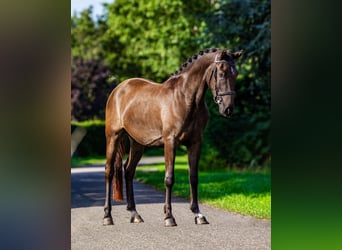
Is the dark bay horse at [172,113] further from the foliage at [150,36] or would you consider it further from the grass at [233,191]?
the foliage at [150,36]

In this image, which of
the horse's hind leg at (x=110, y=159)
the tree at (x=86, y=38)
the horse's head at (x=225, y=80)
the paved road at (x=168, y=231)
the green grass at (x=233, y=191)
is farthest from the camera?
the tree at (x=86, y=38)

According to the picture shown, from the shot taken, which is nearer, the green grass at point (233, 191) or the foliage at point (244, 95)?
the green grass at point (233, 191)

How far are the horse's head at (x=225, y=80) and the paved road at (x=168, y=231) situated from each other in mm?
1452

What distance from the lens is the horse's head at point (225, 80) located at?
5453 millimetres

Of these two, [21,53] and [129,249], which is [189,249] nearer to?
[129,249]

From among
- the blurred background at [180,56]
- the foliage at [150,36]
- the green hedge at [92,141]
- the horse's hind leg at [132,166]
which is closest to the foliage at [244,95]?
the blurred background at [180,56]

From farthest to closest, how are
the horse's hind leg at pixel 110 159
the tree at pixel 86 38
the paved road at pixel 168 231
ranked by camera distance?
the tree at pixel 86 38 → the horse's hind leg at pixel 110 159 → the paved road at pixel 168 231

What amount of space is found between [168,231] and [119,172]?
3.30ft

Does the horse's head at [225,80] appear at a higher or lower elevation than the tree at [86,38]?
lower

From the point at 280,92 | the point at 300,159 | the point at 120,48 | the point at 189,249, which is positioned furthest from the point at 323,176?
the point at 120,48

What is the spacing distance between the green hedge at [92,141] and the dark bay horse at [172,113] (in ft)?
76.6

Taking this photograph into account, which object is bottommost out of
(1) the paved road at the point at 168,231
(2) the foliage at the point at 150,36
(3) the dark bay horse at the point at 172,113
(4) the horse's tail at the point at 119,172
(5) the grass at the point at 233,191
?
(5) the grass at the point at 233,191

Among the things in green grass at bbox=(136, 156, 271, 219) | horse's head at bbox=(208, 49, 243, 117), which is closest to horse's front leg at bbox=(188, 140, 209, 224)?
horse's head at bbox=(208, 49, 243, 117)

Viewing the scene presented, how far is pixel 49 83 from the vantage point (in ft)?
9.21
